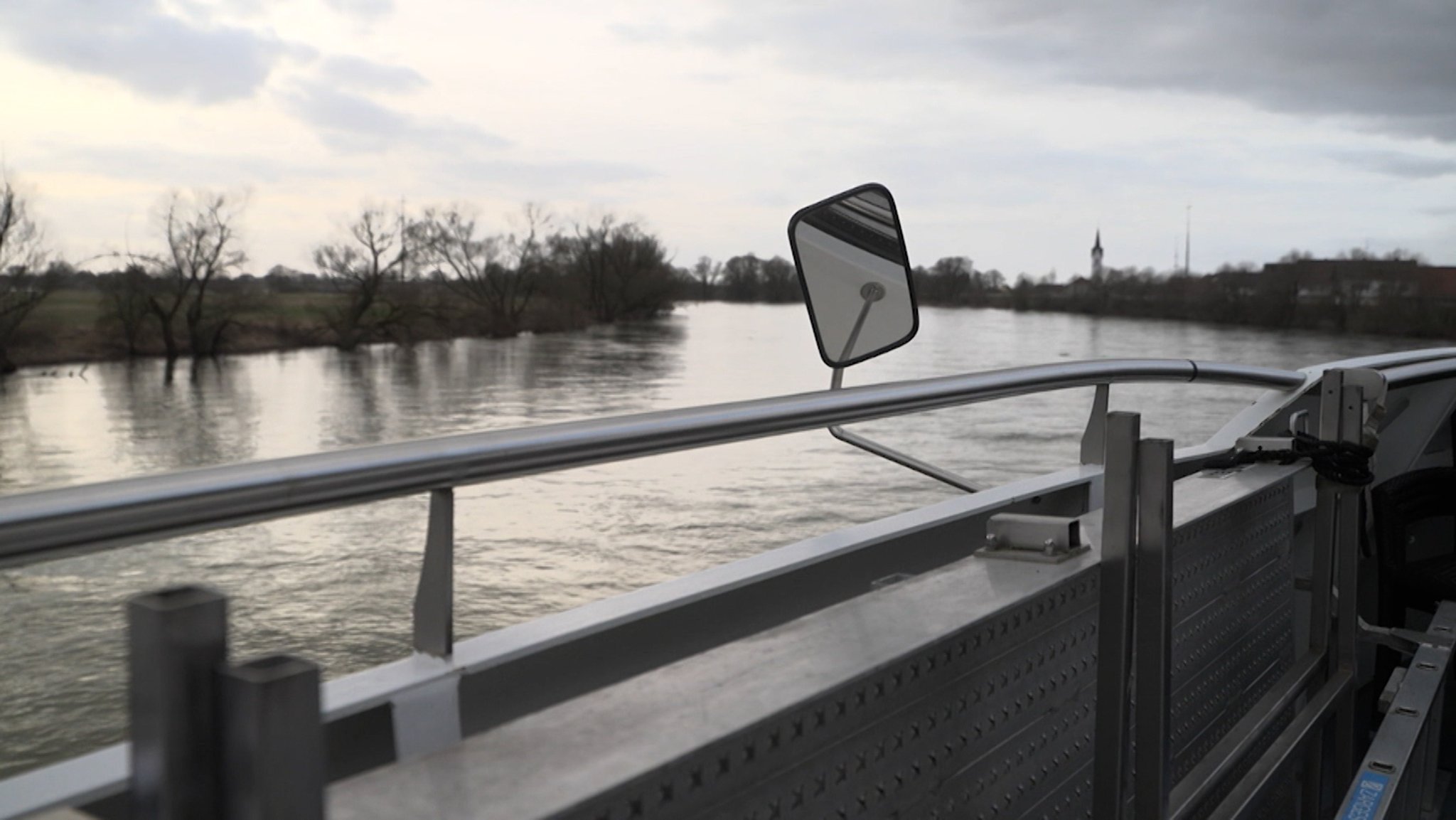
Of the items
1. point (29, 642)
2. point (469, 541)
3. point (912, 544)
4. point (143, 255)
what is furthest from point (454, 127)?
point (912, 544)

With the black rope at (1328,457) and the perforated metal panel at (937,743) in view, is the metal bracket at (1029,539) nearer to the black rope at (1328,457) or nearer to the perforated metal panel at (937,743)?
the perforated metal panel at (937,743)

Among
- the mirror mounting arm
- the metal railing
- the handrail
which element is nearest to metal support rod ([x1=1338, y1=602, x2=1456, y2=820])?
the metal railing

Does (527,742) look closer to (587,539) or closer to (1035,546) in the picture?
(1035,546)

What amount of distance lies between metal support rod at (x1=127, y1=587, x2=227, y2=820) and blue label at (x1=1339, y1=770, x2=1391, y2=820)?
183 centimetres

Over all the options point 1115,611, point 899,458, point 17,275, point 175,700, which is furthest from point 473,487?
point 17,275

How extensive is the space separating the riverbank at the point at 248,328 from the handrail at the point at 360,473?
127ft

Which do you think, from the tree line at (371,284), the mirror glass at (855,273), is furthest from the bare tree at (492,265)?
the mirror glass at (855,273)

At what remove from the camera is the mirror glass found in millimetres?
2432

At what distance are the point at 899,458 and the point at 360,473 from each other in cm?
186

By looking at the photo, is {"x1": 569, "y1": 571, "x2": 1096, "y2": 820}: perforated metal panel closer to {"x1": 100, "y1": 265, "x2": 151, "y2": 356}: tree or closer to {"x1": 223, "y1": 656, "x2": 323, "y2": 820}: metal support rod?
{"x1": 223, "y1": 656, "x2": 323, "y2": 820}: metal support rod

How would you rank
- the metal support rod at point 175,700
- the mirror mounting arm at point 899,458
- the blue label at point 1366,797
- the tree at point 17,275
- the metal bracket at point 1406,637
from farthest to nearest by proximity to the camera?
the tree at point 17,275, the metal bracket at point 1406,637, the mirror mounting arm at point 899,458, the blue label at point 1366,797, the metal support rod at point 175,700

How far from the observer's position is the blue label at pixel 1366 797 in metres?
1.81

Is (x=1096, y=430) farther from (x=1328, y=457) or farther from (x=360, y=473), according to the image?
(x=360, y=473)

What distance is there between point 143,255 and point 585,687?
40.4m
